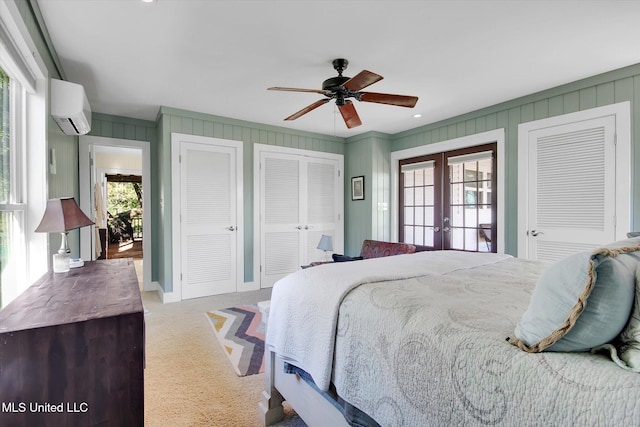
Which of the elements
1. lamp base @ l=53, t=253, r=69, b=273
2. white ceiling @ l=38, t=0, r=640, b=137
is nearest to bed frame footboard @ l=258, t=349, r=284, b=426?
lamp base @ l=53, t=253, r=69, b=273

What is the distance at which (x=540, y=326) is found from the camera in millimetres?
795

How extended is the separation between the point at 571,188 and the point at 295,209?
11.1 feet

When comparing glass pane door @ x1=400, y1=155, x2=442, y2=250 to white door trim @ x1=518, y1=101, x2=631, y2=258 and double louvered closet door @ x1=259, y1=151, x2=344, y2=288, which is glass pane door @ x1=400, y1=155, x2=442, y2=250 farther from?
white door trim @ x1=518, y1=101, x2=631, y2=258

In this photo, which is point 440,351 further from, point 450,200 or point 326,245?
point 450,200

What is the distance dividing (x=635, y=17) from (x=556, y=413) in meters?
2.70

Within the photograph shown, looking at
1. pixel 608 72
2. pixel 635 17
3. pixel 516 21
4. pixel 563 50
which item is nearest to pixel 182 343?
pixel 516 21

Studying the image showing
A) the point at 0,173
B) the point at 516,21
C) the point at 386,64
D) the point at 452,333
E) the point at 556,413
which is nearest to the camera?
the point at 556,413

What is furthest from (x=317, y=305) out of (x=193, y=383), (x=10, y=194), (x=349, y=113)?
(x=349, y=113)

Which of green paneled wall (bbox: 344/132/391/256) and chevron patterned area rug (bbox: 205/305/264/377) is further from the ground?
green paneled wall (bbox: 344/132/391/256)

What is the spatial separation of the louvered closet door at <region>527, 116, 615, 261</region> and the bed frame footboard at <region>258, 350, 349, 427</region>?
9.98ft

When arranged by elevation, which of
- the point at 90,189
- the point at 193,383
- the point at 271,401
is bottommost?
the point at 193,383

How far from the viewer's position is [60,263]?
1909 millimetres

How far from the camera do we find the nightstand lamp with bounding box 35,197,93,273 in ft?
5.96

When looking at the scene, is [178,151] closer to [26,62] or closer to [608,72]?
[26,62]
